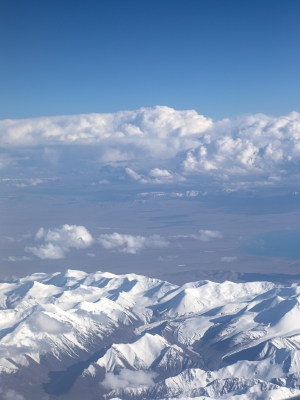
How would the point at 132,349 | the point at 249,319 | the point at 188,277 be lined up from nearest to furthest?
the point at 132,349 → the point at 249,319 → the point at 188,277

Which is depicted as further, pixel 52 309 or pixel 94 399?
pixel 52 309

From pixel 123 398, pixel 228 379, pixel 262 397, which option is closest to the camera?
pixel 262 397

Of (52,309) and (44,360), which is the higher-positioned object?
(52,309)

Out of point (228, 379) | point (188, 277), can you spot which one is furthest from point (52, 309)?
point (188, 277)

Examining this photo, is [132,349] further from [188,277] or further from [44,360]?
[188,277]

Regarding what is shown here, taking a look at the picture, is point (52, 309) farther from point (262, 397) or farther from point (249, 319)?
point (262, 397)

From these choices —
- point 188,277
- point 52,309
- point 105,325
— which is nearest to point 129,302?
point 105,325
